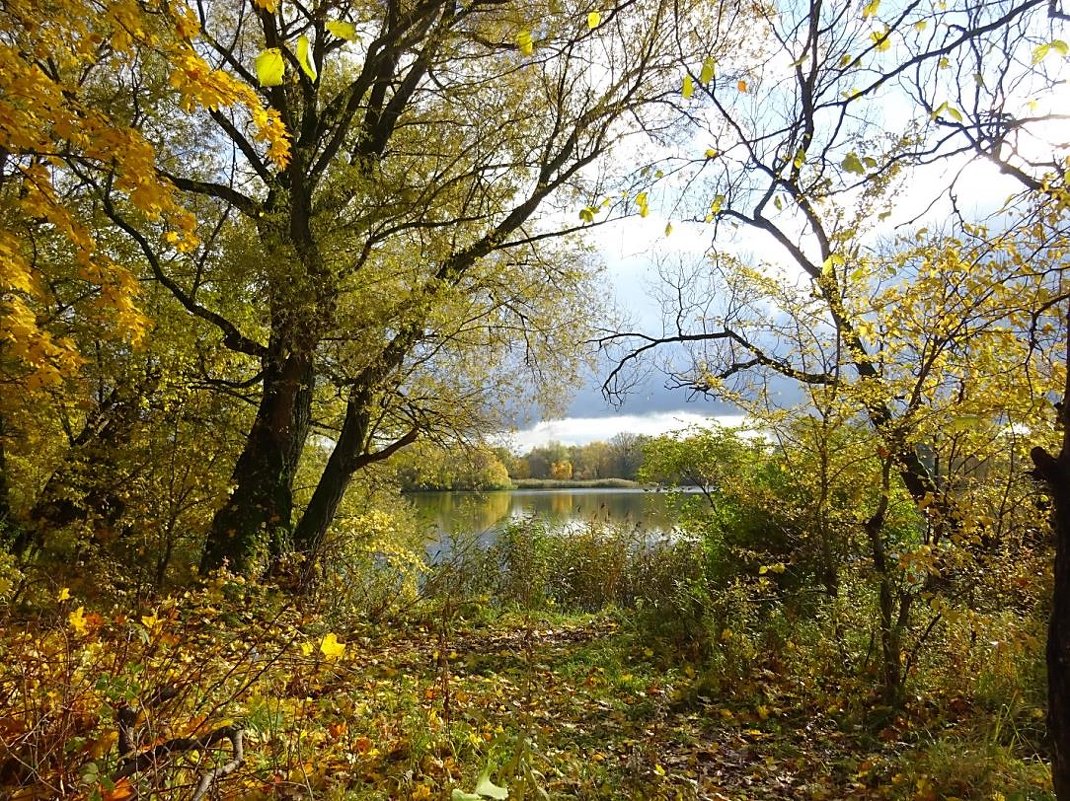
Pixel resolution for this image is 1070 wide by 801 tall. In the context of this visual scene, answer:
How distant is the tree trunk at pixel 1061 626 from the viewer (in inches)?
79.4

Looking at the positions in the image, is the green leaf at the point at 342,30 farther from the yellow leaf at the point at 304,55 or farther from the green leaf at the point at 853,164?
the green leaf at the point at 853,164

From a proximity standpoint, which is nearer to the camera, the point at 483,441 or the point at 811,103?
the point at 811,103

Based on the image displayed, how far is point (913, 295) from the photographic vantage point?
449 centimetres

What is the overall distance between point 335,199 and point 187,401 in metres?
2.82

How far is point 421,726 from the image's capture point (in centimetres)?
357

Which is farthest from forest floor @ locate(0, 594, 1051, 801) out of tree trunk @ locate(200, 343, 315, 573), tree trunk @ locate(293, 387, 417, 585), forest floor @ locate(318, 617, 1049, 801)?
tree trunk @ locate(293, 387, 417, 585)

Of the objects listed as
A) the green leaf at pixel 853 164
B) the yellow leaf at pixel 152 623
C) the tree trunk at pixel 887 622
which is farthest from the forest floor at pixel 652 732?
the green leaf at pixel 853 164

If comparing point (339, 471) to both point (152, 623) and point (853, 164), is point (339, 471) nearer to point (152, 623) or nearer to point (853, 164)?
point (152, 623)

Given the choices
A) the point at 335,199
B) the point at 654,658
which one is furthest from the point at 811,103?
the point at 335,199

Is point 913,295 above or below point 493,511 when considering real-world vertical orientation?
above

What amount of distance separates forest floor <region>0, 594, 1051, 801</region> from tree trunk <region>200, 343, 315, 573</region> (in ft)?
4.26

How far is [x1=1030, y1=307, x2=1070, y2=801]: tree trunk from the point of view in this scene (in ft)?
6.62

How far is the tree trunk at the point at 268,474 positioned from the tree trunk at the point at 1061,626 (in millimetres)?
6681

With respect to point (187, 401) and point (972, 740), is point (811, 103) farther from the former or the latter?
point (187, 401)
